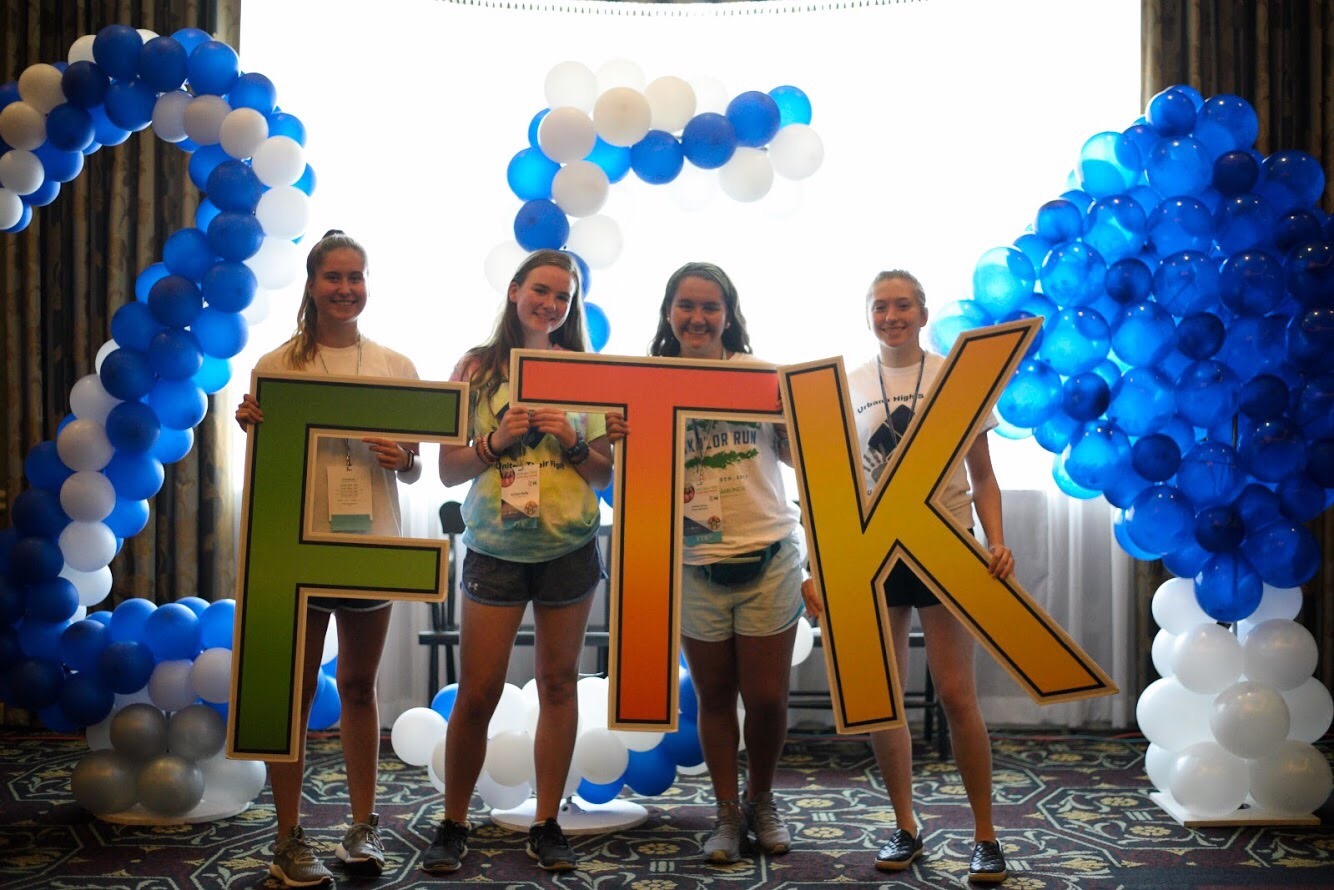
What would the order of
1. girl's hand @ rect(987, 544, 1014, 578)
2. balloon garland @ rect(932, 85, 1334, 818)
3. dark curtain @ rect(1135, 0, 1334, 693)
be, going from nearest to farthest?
girl's hand @ rect(987, 544, 1014, 578), balloon garland @ rect(932, 85, 1334, 818), dark curtain @ rect(1135, 0, 1334, 693)

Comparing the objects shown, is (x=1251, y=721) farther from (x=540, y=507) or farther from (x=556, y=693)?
(x=540, y=507)

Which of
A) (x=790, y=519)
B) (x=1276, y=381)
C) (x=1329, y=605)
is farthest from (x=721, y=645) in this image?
(x=1329, y=605)

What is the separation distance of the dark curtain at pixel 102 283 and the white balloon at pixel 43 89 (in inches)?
43.9

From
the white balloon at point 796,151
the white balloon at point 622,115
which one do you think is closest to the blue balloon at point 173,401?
the white balloon at point 622,115

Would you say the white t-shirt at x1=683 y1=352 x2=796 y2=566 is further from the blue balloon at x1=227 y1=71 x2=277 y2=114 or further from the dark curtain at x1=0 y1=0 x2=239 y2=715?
the dark curtain at x1=0 y1=0 x2=239 y2=715

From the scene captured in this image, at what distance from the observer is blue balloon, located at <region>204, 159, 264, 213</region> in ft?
10.3

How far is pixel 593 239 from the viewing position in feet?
11.0

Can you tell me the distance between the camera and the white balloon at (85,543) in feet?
10.7

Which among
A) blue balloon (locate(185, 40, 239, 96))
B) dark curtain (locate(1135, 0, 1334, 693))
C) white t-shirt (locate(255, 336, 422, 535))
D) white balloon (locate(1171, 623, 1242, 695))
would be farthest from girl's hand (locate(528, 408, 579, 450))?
dark curtain (locate(1135, 0, 1334, 693))

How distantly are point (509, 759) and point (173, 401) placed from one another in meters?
1.24

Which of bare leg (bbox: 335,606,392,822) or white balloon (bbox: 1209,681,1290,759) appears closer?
bare leg (bbox: 335,606,392,822)

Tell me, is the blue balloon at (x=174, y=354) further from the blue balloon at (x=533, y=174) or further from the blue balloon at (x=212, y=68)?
the blue balloon at (x=533, y=174)

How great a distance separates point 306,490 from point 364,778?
704 millimetres

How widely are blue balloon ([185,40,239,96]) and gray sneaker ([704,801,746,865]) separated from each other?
2.17 meters
